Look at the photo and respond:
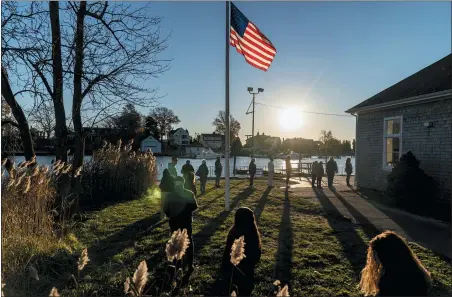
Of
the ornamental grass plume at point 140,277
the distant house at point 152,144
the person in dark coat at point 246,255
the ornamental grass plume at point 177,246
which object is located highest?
the distant house at point 152,144

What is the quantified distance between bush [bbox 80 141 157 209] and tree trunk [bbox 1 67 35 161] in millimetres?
3084

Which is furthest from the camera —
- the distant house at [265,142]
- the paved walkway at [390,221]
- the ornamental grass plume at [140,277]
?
the distant house at [265,142]

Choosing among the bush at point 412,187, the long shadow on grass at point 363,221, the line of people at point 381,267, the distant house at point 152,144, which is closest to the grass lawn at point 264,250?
the long shadow on grass at point 363,221

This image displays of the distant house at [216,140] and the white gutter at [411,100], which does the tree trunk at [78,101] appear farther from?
the distant house at [216,140]

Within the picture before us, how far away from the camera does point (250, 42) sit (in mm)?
9758

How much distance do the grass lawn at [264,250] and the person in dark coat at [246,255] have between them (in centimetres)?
65

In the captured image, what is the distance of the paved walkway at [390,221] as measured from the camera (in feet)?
24.7

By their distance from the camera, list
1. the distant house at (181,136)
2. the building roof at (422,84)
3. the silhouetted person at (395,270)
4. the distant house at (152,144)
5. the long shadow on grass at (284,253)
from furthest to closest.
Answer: the distant house at (181,136)
the distant house at (152,144)
the building roof at (422,84)
the long shadow on grass at (284,253)
the silhouetted person at (395,270)

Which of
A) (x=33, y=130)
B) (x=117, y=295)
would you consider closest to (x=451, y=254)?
(x=117, y=295)

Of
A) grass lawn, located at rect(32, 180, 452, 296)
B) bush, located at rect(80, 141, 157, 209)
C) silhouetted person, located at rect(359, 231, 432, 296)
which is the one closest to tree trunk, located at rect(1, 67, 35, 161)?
grass lawn, located at rect(32, 180, 452, 296)

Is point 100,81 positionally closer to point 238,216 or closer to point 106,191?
point 106,191

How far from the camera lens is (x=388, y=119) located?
14555 millimetres

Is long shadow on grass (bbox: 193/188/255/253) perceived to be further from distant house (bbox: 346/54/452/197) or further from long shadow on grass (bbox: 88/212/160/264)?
distant house (bbox: 346/54/452/197)

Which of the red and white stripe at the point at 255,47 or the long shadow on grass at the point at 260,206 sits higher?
the red and white stripe at the point at 255,47
